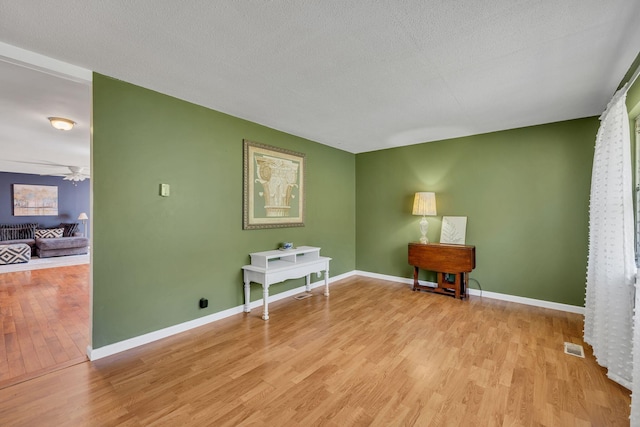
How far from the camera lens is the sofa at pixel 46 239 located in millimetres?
6375

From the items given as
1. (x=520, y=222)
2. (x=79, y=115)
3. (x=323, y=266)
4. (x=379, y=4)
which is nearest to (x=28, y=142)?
(x=79, y=115)

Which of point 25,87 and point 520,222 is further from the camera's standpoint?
point 520,222

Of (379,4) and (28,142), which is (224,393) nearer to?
(379,4)

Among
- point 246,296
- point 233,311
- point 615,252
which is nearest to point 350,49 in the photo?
point 615,252

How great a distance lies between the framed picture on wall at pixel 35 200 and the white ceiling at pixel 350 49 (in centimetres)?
630

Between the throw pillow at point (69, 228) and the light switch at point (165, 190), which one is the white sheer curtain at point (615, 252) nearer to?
the light switch at point (165, 190)

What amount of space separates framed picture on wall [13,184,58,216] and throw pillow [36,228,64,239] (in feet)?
1.76

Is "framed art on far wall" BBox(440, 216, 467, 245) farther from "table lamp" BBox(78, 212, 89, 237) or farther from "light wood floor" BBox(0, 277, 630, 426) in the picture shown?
"table lamp" BBox(78, 212, 89, 237)

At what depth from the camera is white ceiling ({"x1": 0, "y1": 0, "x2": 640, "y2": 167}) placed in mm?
1542

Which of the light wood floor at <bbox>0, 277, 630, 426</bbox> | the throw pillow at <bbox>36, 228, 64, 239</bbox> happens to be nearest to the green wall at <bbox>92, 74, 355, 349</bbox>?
the light wood floor at <bbox>0, 277, 630, 426</bbox>

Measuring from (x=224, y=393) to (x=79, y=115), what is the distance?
3.60 m

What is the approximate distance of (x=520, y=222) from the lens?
12.1 feet

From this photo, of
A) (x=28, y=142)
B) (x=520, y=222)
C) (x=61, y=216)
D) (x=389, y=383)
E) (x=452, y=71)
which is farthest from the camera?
(x=61, y=216)

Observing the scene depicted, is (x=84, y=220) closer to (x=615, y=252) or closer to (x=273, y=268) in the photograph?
(x=273, y=268)
